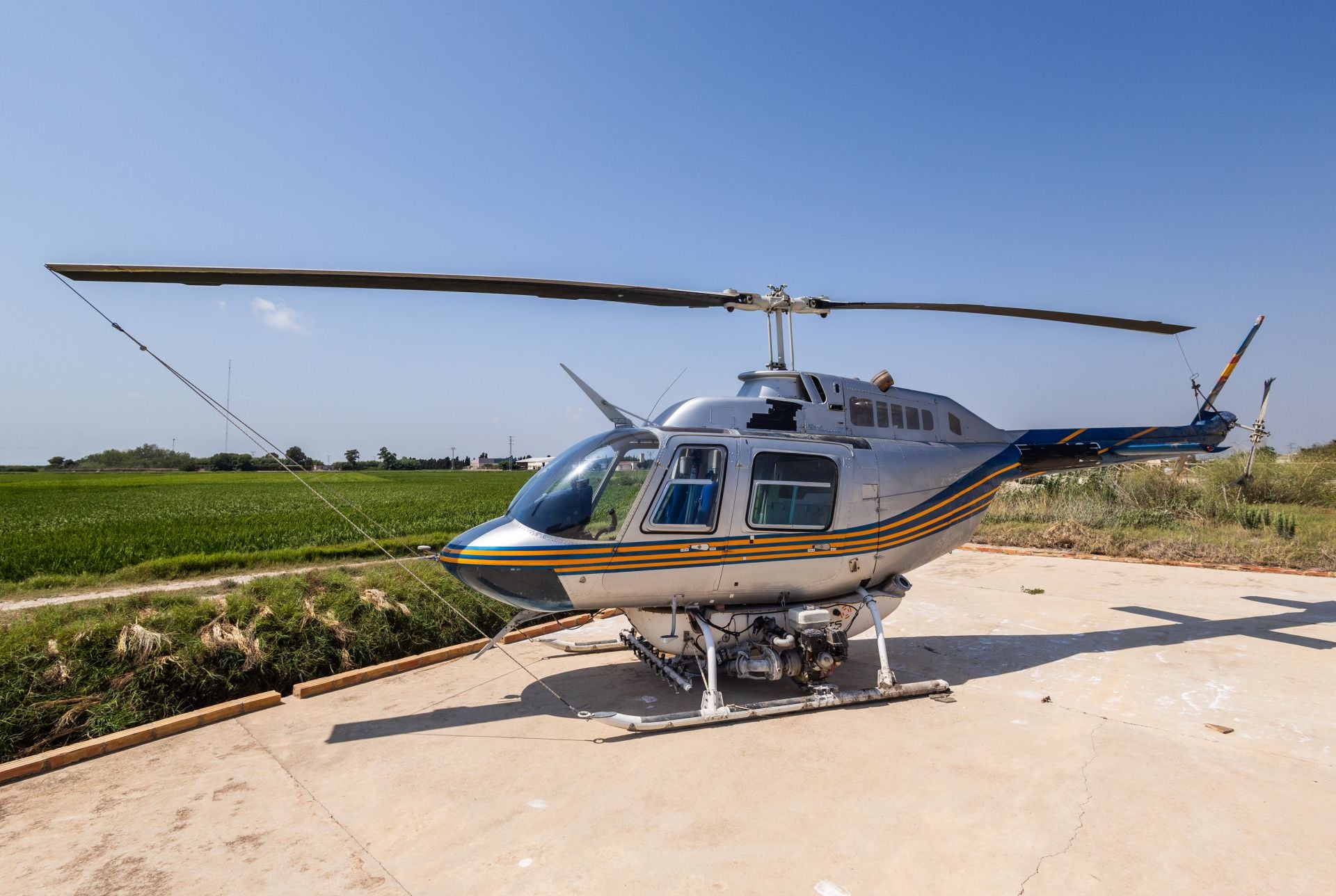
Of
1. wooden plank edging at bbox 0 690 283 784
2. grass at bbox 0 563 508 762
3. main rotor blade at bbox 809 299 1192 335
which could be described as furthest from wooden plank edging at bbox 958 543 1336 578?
wooden plank edging at bbox 0 690 283 784

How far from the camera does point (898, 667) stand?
22.1 feet

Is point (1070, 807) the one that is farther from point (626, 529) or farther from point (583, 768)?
point (626, 529)

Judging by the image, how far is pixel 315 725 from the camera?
525 centimetres

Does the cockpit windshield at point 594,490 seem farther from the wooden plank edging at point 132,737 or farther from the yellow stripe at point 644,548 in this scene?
the wooden plank edging at point 132,737

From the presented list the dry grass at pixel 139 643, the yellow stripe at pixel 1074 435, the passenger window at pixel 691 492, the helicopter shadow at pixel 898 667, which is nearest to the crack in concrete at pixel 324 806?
the helicopter shadow at pixel 898 667

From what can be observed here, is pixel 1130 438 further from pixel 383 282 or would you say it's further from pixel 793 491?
pixel 383 282

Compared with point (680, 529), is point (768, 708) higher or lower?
lower

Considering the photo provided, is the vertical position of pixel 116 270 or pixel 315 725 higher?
pixel 116 270

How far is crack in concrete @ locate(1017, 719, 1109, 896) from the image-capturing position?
3.24m

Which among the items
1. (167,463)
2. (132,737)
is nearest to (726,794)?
(132,737)

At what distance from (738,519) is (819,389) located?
167 centimetres

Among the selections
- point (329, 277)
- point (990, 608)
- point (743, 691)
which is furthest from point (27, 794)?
point (990, 608)

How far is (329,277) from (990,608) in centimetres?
899

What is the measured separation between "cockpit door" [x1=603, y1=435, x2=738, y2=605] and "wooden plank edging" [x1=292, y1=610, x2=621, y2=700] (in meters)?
2.61
